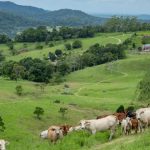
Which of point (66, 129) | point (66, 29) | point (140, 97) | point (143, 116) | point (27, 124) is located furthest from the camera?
point (66, 29)

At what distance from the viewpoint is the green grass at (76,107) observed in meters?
21.6

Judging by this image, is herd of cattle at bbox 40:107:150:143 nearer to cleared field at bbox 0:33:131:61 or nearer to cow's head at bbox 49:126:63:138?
cow's head at bbox 49:126:63:138

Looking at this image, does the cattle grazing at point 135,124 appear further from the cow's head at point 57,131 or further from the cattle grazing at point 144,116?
the cow's head at point 57,131

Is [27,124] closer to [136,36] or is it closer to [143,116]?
[143,116]

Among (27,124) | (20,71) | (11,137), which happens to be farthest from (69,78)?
(11,137)

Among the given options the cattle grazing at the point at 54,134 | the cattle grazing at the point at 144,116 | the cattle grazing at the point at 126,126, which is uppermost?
the cattle grazing at the point at 144,116

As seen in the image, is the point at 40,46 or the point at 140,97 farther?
the point at 40,46

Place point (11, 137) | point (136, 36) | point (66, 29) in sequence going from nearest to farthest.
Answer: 1. point (11, 137)
2. point (136, 36)
3. point (66, 29)

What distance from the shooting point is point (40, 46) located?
178 m

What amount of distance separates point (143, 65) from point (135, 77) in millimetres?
14760

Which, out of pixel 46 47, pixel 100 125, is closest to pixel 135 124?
pixel 100 125

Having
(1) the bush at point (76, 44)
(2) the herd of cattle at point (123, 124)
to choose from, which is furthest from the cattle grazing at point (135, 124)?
(1) the bush at point (76, 44)

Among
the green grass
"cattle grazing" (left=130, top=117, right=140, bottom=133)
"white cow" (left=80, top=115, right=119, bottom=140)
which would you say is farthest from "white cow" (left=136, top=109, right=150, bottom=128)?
"white cow" (left=80, top=115, right=119, bottom=140)

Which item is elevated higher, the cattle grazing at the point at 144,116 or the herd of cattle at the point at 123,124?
the cattle grazing at the point at 144,116
